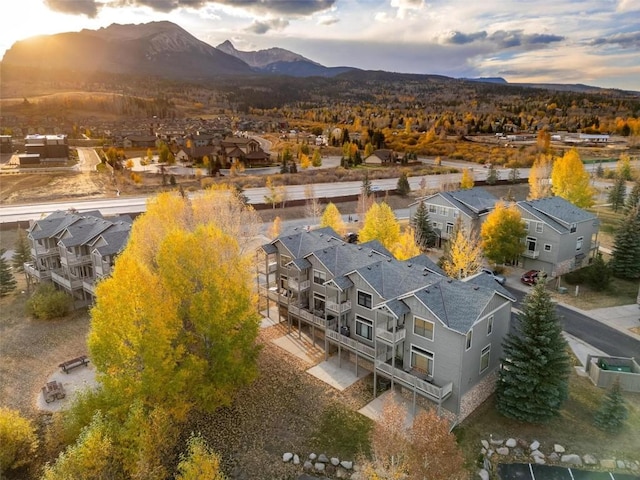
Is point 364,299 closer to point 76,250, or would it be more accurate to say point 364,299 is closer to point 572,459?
point 572,459

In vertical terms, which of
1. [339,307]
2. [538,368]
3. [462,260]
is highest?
[462,260]

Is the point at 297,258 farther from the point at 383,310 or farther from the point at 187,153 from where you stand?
the point at 187,153

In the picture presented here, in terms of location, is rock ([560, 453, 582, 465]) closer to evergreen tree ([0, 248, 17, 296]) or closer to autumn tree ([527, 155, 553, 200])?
autumn tree ([527, 155, 553, 200])

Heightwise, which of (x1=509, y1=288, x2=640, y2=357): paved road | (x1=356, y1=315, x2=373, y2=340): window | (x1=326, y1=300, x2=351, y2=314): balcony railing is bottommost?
(x1=509, y1=288, x2=640, y2=357): paved road

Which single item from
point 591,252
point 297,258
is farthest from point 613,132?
point 297,258

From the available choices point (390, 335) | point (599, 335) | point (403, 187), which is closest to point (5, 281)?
point (390, 335)

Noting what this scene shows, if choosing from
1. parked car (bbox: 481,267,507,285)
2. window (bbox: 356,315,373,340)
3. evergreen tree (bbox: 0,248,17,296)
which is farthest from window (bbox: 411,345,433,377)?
evergreen tree (bbox: 0,248,17,296)
